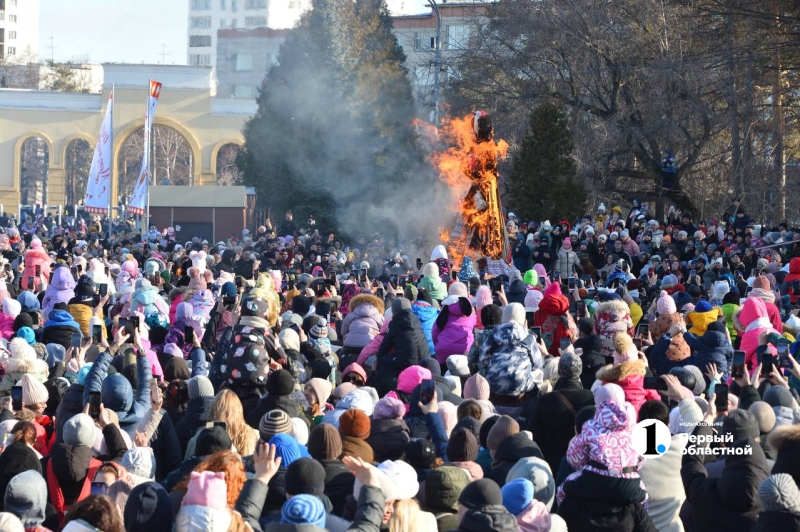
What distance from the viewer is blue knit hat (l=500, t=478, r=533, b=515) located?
5852 millimetres

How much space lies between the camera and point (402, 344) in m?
10.2

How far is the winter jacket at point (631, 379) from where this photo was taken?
26.7 ft

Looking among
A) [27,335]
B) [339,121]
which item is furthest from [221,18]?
[27,335]

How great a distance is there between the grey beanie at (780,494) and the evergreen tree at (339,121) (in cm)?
2774

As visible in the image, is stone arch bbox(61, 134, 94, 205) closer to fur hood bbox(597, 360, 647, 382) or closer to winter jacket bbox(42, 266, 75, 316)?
winter jacket bbox(42, 266, 75, 316)

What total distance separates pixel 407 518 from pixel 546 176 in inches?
931

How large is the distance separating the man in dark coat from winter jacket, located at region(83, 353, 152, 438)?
253 cm

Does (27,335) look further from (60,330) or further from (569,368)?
(569,368)

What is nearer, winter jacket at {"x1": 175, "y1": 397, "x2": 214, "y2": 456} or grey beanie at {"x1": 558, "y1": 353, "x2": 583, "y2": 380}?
winter jacket at {"x1": 175, "y1": 397, "x2": 214, "y2": 456}

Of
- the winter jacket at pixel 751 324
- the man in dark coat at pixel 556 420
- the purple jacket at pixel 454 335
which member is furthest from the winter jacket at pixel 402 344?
the winter jacket at pixel 751 324

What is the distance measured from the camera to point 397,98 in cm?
3516

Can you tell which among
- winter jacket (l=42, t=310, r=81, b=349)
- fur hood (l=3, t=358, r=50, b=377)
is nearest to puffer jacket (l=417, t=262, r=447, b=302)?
winter jacket (l=42, t=310, r=81, b=349)

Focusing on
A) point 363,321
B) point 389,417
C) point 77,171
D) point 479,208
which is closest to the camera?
point 389,417

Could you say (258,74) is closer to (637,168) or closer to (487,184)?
(637,168)
